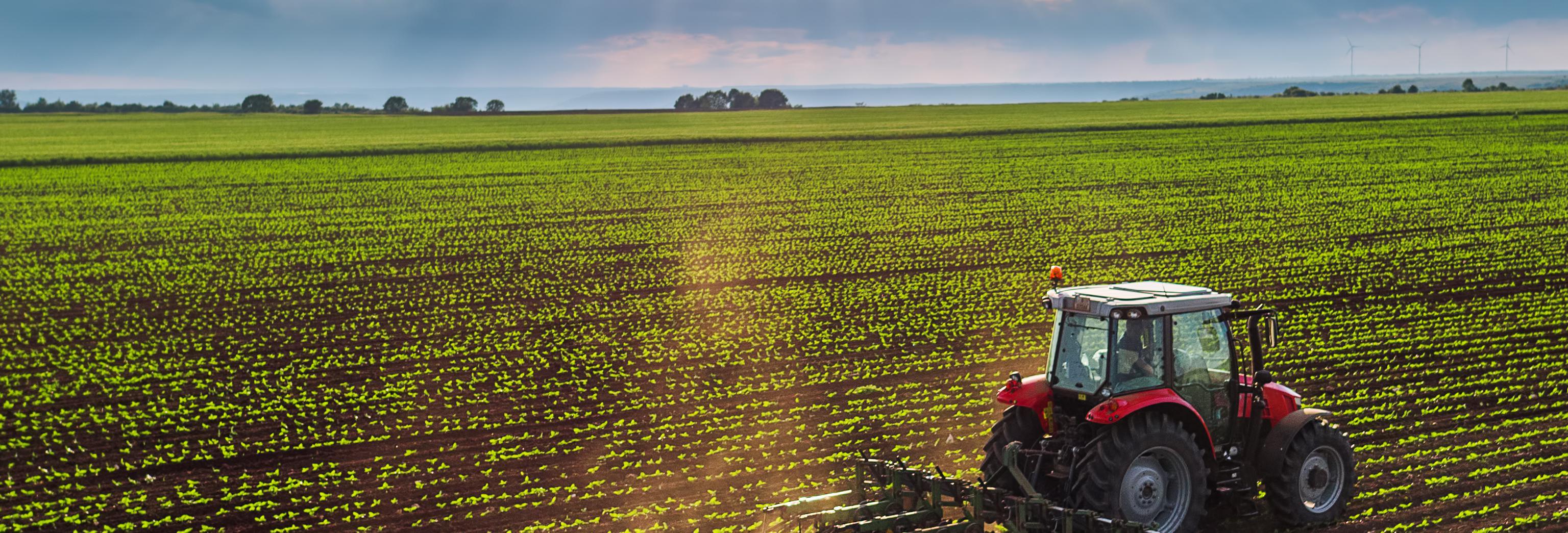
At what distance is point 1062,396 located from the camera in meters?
9.77

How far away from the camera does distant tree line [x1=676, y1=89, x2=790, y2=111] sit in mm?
136500

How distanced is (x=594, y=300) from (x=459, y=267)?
5.45 m

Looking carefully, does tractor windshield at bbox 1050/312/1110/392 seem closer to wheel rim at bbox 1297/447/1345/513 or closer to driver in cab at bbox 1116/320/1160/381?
driver in cab at bbox 1116/320/1160/381

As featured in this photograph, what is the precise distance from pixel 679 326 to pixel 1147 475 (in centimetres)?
1145

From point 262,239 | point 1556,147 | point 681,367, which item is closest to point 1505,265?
point 681,367

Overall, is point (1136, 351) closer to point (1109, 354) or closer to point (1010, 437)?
point (1109, 354)

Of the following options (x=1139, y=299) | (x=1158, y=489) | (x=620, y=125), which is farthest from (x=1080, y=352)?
(x=620, y=125)

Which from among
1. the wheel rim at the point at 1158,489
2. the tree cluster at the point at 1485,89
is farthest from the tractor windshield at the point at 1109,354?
the tree cluster at the point at 1485,89

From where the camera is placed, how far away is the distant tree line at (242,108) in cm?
12494

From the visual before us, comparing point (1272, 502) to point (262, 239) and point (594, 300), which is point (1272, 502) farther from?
point (262, 239)

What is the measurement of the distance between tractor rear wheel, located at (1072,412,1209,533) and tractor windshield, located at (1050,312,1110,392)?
450mm

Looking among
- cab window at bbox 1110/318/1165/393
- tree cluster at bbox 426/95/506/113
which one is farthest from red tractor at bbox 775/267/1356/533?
tree cluster at bbox 426/95/506/113

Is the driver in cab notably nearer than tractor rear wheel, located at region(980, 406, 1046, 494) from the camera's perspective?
Yes

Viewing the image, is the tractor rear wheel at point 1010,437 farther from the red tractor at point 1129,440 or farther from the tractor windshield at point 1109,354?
the tractor windshield at point 1109,354
